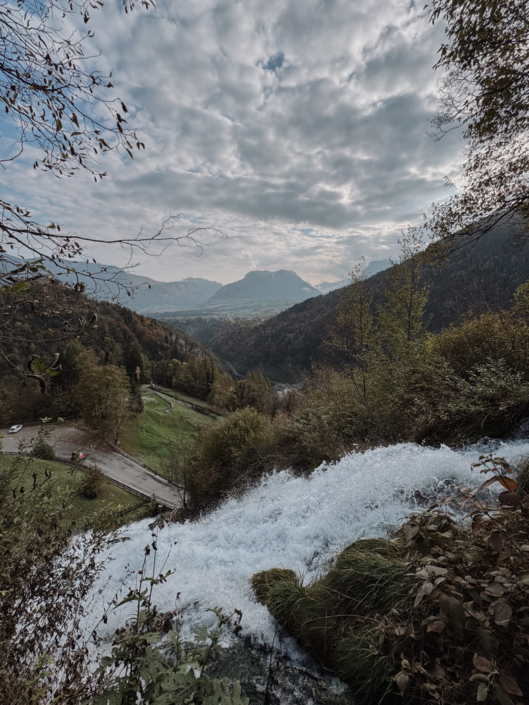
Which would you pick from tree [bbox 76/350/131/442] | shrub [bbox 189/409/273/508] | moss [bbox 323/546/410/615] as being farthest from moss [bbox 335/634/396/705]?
tree [bbox 76/350/131/442]

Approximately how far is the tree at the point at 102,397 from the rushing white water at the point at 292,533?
22930mm

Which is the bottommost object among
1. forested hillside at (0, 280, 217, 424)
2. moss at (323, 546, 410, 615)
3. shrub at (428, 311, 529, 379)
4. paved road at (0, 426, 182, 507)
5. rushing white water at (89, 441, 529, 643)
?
paved road at (0, 426, 182, 507)

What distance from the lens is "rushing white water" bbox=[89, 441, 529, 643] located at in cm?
399

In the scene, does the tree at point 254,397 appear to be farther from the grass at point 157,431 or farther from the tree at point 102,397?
the tree at point 102,397

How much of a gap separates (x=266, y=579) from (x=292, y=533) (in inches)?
53.3

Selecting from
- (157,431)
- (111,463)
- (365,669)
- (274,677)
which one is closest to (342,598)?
Result: (365,669)

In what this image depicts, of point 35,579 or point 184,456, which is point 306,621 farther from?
point 184,456

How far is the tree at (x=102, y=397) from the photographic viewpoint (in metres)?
26.6

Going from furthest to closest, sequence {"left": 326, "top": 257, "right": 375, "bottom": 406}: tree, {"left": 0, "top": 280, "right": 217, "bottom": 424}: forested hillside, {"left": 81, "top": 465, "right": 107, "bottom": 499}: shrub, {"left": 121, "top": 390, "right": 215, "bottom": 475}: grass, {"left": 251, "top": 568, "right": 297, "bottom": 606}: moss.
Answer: {"left": 121, "top": 390, "right": 215, "bottom": 475}: grass
{"left": 81, "top": 465, "right": 107, "bottom": 499}: shrub
{"left": 326, "top": 257, "right": 375, "bottom": 406}: tree
{"left": 251, "top": 568, "right": 297, "bottom": 606}: moss
{"left": 0, "top": 280, "right": 217, "bottom": 424}: forested hillside

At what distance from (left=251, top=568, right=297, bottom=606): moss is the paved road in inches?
830

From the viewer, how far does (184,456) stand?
19.9m

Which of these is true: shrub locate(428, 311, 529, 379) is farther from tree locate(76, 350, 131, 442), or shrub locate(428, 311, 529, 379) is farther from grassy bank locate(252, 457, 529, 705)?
tree locate(76, 350, 131, 442)

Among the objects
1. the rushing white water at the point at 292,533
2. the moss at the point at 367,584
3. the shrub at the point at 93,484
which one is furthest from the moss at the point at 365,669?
the shrub at the point at 93,484

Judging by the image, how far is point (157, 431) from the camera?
1375 inches
